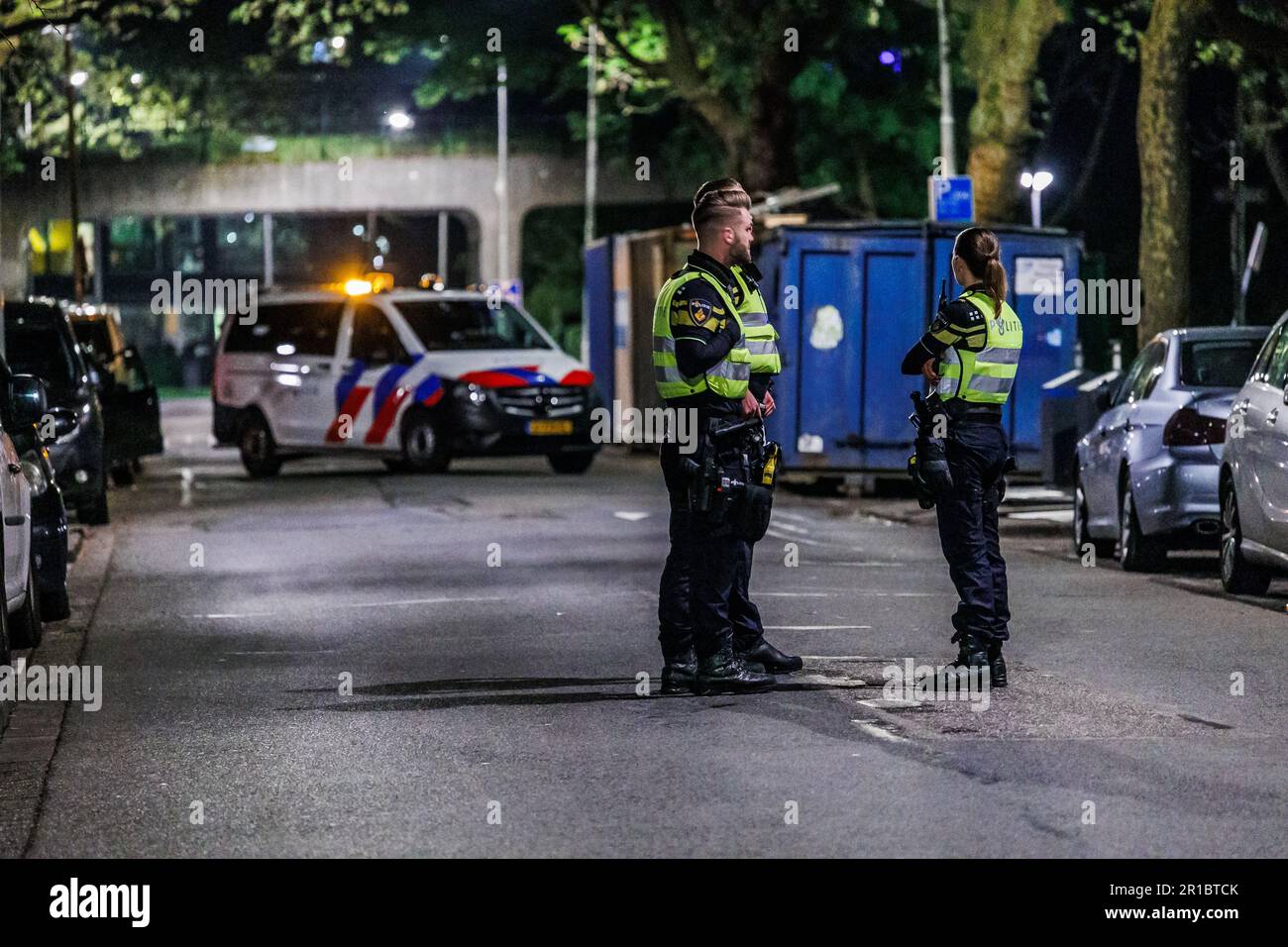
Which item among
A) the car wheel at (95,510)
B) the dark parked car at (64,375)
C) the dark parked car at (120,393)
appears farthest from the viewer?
the dark parked car at (120,393)

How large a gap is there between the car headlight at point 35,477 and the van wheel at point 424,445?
13773 mm

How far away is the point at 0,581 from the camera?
10.1 metres

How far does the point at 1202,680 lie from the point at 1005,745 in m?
2.02

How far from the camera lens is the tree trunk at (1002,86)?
88.1ft

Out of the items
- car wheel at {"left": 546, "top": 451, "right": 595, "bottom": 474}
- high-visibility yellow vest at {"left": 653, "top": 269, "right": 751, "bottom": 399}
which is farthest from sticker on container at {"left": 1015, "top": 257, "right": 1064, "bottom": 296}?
high-visibility yellow vest at {"left": 653, "top": 269, "right": 751, "bottom": 399}

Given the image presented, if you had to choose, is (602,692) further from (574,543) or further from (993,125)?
(993,125)

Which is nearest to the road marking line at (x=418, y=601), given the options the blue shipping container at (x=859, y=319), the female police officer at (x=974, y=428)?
the female police officer at (x=974, y=428)

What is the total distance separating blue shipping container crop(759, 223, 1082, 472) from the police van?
360 cm

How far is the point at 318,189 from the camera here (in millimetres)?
59906

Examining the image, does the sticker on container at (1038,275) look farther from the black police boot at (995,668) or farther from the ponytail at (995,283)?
the black police boot at (995,668)

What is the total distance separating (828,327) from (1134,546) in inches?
349

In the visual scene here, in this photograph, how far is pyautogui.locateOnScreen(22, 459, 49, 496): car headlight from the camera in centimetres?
1276

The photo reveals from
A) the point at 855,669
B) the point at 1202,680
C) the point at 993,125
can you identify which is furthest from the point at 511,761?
the point at 993,125

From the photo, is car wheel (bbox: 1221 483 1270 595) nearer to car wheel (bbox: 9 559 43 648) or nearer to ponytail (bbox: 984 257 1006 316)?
ponytail (bbox: 984 257 1006 316)
